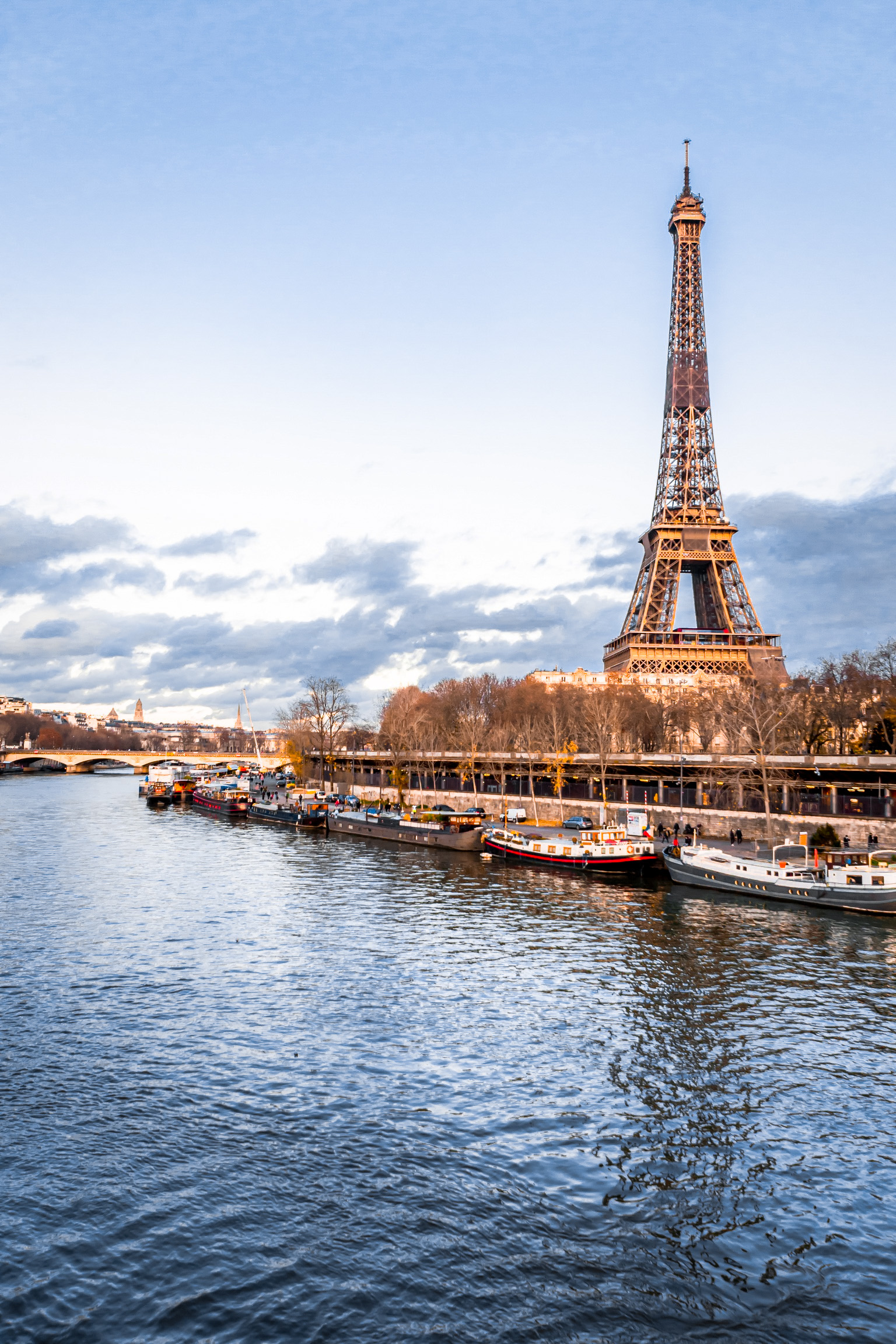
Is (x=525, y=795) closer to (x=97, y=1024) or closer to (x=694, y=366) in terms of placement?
(x=97, y=1024)

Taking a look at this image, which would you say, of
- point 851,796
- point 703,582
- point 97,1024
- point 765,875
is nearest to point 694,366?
point 703,582

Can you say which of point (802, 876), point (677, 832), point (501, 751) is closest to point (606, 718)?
point (501, 751)

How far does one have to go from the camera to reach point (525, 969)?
36.4 meters

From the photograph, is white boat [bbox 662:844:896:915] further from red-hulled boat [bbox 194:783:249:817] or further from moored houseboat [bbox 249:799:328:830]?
red-hulled boat [bbox 194:783:249:817]

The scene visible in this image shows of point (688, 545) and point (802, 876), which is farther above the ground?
point (688, 545)

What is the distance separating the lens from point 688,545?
144 m

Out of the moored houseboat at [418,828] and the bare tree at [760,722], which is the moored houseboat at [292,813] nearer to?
the moored houseboat at [418,828]

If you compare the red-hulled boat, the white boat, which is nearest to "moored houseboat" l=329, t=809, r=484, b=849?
the red-hulled boat

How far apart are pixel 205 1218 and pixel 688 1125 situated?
11.4 m

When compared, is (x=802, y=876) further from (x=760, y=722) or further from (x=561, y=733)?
(x=561, y=733)

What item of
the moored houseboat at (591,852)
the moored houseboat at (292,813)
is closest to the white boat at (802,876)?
the moored houseboat at (591,852)

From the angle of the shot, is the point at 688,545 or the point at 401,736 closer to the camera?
the point at 401,736

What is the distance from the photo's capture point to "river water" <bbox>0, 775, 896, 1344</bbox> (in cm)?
1570

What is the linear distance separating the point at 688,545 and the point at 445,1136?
432 ft
